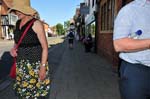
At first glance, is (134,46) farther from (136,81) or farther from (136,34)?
(136,81)

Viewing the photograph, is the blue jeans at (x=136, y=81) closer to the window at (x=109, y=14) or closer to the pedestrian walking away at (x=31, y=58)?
the pedestrian walking away at (x=31, y=58)

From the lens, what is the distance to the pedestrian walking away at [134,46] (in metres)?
2.32

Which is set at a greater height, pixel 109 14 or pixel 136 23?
pixel 109 14

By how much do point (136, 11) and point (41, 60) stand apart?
2045 mm

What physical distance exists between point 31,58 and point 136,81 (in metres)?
2.12

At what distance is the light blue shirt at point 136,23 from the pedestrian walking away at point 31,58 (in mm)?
1885

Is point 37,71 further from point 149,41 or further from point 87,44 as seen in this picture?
point 87,44

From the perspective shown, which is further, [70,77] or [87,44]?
[87,44]

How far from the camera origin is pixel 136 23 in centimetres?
233

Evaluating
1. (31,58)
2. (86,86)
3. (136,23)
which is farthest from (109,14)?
(136,23)

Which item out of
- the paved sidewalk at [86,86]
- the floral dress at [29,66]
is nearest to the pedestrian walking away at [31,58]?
the floral dress at [29,66]

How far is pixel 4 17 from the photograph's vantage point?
72.1 meters

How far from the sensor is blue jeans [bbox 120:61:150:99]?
233cm

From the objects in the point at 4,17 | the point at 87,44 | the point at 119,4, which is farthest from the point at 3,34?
the point at 119,4
